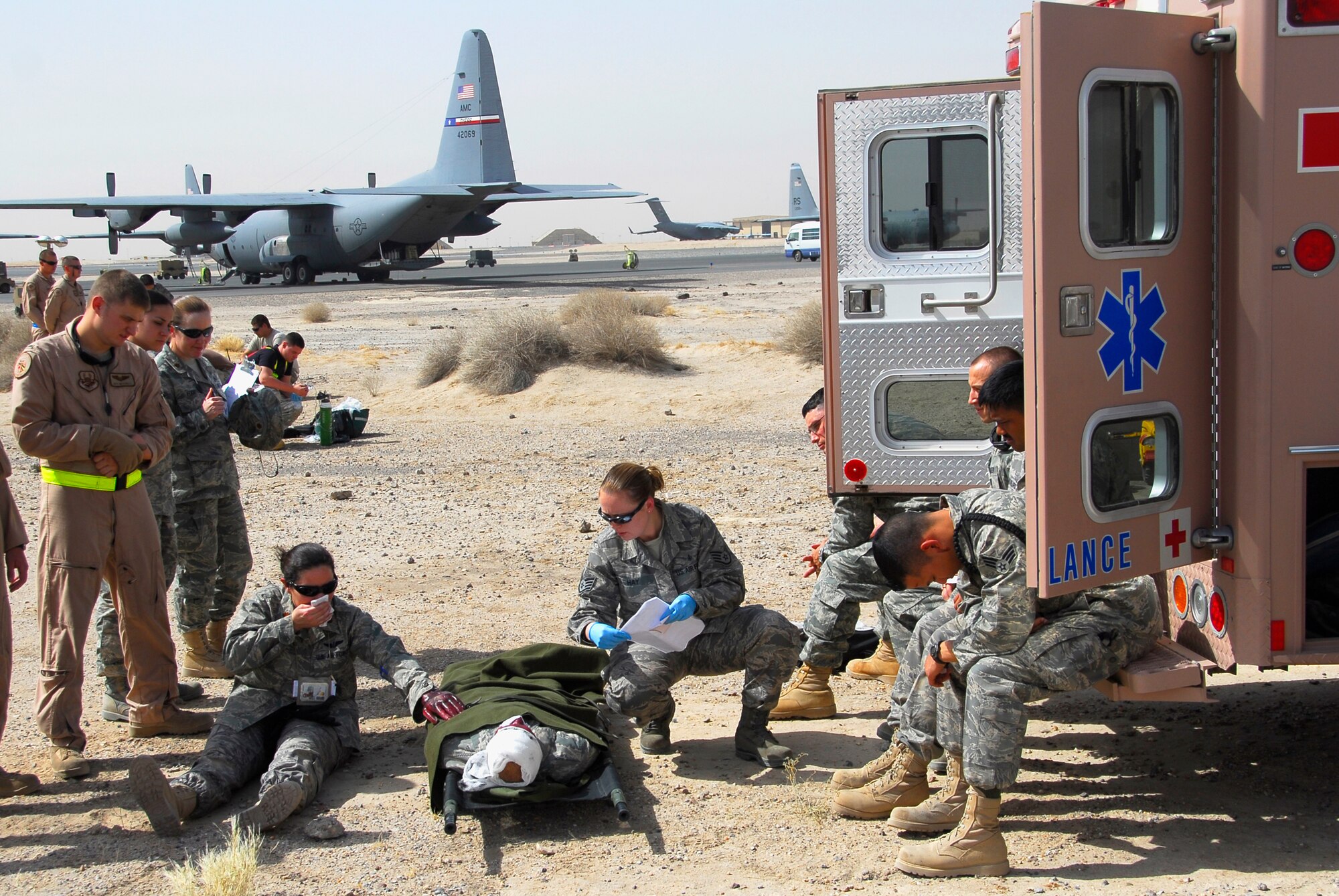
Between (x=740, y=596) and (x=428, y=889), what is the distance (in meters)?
1.87

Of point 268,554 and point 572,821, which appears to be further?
point 268,554

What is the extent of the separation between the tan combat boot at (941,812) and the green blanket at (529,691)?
1180 mm

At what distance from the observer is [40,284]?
14148 millimetres

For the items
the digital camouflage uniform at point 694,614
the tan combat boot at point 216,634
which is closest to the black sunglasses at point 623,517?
the digital camouflage uniform at point 694,614

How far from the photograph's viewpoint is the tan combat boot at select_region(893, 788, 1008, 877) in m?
4.12

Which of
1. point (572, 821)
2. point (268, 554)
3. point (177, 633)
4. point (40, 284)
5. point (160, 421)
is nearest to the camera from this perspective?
point (572, 821)

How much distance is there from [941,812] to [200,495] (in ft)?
13.9

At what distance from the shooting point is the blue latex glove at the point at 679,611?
Result: 5.12 metres

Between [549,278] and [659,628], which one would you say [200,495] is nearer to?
[659,628]

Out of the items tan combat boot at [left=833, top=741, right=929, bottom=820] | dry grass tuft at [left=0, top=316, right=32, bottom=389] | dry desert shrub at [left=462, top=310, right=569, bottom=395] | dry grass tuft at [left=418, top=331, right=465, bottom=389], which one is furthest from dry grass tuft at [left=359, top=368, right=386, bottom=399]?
tan combat boot at [left=833, top=741, right=929, bottom=820]

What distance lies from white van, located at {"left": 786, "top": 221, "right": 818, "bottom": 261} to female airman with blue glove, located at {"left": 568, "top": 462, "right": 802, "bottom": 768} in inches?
2401

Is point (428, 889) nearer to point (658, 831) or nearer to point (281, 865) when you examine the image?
point (281, 865)

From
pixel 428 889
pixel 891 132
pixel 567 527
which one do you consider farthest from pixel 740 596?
pixel 567 527

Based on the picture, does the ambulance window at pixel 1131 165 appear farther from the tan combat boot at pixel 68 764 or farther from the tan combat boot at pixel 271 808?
the tan combat boot at pixel 68 764
